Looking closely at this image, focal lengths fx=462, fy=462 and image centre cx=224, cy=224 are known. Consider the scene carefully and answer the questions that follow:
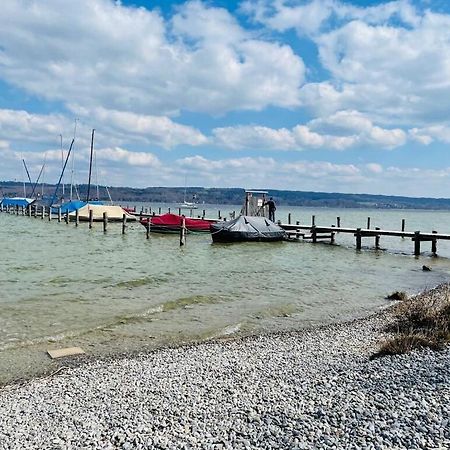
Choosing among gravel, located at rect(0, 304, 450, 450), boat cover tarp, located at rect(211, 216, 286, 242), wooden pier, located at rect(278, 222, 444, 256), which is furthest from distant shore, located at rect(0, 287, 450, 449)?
wooden pier, located at rect(278, 222, 444, 256)

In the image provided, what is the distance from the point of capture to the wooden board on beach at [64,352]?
9.95 meters

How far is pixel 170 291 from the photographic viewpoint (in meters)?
17.7

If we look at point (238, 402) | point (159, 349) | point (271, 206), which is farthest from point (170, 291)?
point (271, 206)

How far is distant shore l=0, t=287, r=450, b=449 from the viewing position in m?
5.38

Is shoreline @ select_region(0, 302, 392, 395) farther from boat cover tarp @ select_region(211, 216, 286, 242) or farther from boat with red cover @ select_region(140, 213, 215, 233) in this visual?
boat with red cover @ select_region(140, 213, 215, 233)

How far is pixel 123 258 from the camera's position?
1069 inches

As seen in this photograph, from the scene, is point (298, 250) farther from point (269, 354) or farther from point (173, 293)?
point (269, 354)

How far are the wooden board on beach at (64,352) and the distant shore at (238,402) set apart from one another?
90cm

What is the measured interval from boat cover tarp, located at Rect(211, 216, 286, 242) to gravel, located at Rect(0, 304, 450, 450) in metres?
25.3

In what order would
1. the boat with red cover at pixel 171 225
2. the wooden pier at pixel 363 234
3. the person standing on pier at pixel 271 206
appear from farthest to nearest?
the boat with red cover at pixel 171 225, the person standing on pier at pixel 271 206, the wooden pier at pixel 363 234

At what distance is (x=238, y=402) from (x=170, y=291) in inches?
441

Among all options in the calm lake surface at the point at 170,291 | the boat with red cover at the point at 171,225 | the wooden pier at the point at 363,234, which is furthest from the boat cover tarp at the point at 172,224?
the calm lake surface at the point at 170,291

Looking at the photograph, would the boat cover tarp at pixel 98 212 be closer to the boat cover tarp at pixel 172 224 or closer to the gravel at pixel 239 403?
the boat cover tarp at pixel 172 224

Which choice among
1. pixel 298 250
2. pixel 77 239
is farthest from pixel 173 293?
pixel 77 239
